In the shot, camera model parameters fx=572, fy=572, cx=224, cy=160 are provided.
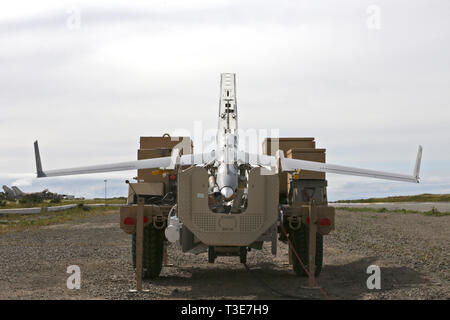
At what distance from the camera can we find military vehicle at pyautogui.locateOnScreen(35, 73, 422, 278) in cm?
1009

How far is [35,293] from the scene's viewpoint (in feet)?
33.4

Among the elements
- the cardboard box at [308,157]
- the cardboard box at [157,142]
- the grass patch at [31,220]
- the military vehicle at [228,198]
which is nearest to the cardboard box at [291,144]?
the military vehicle at [228,198]

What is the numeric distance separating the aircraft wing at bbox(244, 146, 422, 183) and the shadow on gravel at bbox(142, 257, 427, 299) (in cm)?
Answer: 219

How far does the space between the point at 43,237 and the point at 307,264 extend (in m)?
15.4

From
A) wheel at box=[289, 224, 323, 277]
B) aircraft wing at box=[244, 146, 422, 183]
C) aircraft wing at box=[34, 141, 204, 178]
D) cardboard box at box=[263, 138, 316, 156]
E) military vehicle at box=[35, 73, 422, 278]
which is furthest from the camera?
cardboard box at box=[263, 138, 316, 156]

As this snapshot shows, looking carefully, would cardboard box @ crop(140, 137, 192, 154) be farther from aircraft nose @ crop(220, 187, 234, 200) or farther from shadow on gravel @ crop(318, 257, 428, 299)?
shadow on gravel @ crop(318, 257, 428, 299)

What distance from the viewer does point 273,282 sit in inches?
460

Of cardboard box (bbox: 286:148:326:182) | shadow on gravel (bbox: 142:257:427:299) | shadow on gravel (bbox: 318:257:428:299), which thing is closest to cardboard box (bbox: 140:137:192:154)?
cardboard box (bbox: 286:148:326:182)

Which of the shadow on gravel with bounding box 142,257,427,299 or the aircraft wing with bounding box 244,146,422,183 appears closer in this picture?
the shadow on gravel with bounding box 142,257,427,299

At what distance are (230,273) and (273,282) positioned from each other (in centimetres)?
163

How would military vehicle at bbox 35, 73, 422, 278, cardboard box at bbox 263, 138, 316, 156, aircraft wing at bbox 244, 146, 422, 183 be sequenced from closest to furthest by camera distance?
military vehicle at bbox 35, 73, 422, 278 < aircraft wing at bbox 244, 146, 422, 183 < cardboard box at bbox 263, 138, 316, 156

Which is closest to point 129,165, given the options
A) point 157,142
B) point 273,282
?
point 157,142
